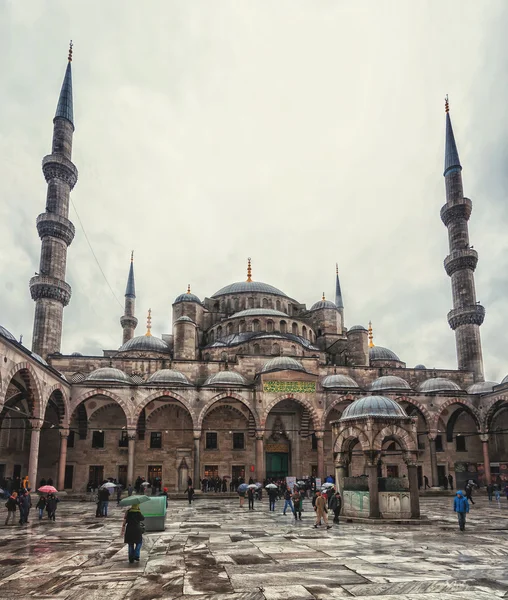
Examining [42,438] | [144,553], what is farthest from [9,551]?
[42,438]

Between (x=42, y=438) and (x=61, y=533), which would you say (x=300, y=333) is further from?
(x=61, y=533)

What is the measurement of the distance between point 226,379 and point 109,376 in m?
6.07

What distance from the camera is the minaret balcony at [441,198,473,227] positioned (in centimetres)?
3709

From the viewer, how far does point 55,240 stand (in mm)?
31672

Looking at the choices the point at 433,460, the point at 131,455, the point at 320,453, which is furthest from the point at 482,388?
the point at 131,455

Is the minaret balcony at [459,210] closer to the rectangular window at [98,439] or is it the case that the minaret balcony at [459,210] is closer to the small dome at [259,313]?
the small dome at [259,313]

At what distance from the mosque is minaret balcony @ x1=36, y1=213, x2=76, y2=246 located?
0.06 meters

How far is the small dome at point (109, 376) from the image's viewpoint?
27.2 m

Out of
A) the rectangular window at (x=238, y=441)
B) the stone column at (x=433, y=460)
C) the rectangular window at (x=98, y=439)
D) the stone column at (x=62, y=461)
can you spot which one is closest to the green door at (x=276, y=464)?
the rectangular window at (x=238, y=441)

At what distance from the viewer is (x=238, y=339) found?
34.4m

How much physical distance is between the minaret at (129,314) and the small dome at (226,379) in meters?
20.1

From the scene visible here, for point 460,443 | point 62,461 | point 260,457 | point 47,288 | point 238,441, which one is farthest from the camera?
point 460,443

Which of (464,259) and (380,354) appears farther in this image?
(380,354)

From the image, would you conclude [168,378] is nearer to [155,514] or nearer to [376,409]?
[376,409]
